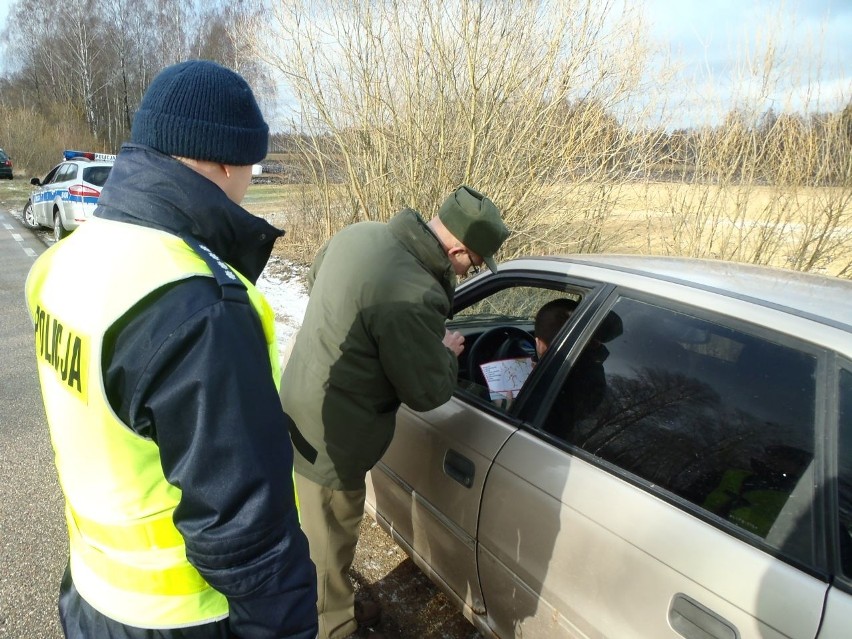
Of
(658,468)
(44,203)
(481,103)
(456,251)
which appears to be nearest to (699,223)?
(481,103)

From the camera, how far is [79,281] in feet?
3.34

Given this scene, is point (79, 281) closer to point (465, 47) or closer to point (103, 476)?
point (103, 476)

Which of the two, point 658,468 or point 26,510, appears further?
point 26,510

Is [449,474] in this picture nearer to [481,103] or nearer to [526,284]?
[526,284]

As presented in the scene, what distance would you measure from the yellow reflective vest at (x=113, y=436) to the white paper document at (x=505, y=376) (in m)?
1.51

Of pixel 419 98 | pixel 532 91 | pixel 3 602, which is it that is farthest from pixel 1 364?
pixel 532 91

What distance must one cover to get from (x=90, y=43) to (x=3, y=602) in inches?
1782

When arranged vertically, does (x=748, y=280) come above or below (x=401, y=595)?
above

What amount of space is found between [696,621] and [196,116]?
1.61 metres

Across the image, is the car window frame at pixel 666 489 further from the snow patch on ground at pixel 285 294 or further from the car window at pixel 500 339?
the snow patch on ground at pixel 285 294

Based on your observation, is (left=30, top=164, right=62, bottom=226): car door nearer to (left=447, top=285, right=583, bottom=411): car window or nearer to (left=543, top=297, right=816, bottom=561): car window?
(left=447, top=285, right=583, bottom=411): car window

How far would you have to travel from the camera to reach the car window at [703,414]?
1436 mm

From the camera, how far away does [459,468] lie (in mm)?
2172

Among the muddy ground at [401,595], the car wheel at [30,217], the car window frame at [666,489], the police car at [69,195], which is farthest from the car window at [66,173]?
the car window frame at [666,489]
